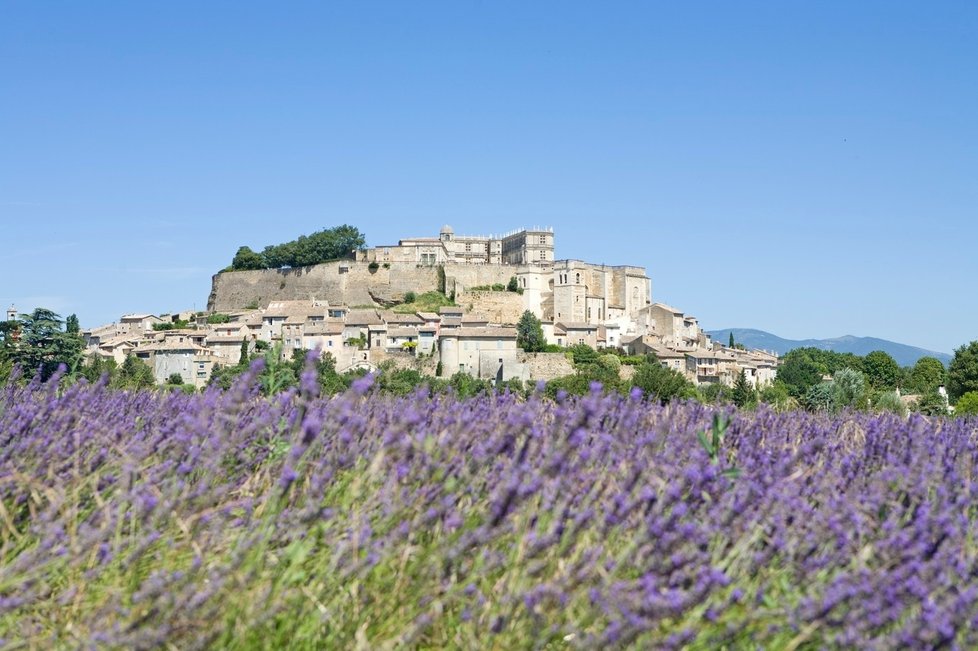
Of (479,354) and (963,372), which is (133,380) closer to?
(479,354)

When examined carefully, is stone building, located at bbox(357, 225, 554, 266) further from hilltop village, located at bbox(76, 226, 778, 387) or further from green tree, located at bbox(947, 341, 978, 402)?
green tree, located at bbox(947, 341, 978, 402)

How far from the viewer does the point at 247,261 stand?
3098 inches

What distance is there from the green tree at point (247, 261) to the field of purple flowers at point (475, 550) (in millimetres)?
76973

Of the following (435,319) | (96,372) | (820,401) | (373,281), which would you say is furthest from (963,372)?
(96,372)

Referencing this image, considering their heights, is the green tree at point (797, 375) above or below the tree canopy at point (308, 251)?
below

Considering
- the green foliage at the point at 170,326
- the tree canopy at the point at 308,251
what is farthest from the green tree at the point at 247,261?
the green foliage at the point at 170,326

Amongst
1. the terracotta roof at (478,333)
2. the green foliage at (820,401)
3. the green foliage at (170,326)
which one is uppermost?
the green foliage at (170,326)

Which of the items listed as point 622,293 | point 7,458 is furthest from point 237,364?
point 7,458

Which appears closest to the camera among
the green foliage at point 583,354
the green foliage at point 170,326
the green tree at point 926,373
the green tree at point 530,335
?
the green foliage at point 583,354

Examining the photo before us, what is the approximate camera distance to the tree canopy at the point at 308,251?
247ft

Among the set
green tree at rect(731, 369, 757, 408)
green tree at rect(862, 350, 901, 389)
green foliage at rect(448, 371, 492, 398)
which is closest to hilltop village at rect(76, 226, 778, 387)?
green tree at rect(862, 350, 901, 389)

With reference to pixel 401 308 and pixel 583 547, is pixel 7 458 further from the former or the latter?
pixel 401 308

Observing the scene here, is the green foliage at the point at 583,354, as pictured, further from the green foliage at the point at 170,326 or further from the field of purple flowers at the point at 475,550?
the field of purple flowers at the point at 475,550

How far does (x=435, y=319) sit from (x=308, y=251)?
18.3 m
